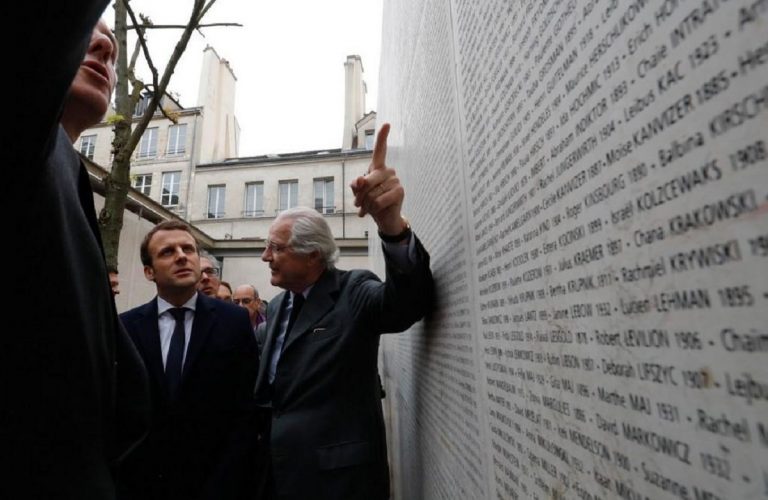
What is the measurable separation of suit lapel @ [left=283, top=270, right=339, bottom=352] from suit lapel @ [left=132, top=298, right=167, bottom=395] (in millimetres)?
647

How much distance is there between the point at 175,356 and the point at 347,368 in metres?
0.94

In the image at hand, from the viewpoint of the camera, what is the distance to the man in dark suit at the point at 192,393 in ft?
6.05

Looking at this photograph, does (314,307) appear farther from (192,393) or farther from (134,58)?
(134,58)

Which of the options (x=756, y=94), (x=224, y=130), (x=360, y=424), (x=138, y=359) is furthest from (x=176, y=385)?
(x=224, y=130)

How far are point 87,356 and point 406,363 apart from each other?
5.84 ft

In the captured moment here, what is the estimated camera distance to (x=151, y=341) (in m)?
2.08

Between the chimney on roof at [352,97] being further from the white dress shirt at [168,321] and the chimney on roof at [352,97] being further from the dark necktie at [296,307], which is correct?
the dark necktie at [296,307]

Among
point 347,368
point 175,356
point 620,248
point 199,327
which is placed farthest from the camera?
point 199,327

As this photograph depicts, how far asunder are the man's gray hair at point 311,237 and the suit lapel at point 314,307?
0.21 metres

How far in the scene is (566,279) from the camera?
0.57m

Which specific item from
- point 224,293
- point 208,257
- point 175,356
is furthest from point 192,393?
point 208,257

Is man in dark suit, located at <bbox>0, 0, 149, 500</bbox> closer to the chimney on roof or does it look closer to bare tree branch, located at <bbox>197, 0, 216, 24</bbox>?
bare tree branch, located at <bbox>197, 0, 216, 24</bbox>

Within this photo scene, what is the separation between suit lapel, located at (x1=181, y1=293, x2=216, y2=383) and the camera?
2.05m

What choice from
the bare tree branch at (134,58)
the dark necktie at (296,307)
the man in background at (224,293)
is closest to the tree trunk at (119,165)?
the bare tree branch at (134,58)
